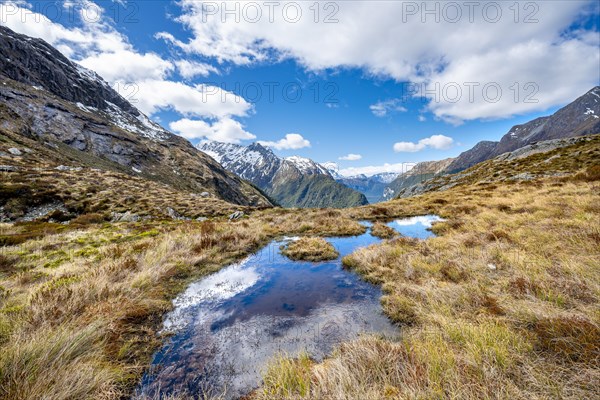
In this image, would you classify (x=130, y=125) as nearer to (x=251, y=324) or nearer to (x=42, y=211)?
(x=42, y=211)

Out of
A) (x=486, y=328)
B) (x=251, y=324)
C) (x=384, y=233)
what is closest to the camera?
(x=486, y=328)

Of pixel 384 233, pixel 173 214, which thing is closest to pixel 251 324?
pixel 384 233

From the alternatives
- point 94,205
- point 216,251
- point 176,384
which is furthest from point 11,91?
point 176,384

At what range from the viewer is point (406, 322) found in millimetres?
6090

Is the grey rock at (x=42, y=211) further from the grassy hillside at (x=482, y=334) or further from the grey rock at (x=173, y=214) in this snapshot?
the grassy hillside at (x=482, y=334)

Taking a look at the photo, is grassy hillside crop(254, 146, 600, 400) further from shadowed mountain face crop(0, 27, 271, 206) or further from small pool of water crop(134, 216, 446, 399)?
shadowed mountain face crop(0, 27, 271, 206)

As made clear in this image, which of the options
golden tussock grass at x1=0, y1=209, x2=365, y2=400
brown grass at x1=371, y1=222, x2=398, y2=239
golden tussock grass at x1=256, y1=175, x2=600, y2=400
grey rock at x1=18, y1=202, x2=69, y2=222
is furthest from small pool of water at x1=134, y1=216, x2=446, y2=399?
grey rock at x1=18, y1=202, x2=69, y2=222

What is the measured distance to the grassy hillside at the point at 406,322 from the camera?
364 cm

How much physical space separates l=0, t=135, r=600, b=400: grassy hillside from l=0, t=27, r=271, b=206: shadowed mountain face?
92579mm

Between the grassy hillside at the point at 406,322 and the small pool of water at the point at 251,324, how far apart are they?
477 mm

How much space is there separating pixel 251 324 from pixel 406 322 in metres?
4.15

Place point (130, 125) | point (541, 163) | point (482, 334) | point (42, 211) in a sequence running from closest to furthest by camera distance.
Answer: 1. point (482, 334)
2. point (42, 211)
3. point (541, 163)
4. point (130, 125)

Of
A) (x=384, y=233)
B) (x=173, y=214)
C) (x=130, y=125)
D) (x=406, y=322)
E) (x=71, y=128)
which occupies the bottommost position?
(x=406, y=322)

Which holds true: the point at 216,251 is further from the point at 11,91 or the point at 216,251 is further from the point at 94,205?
the point at 11,91
